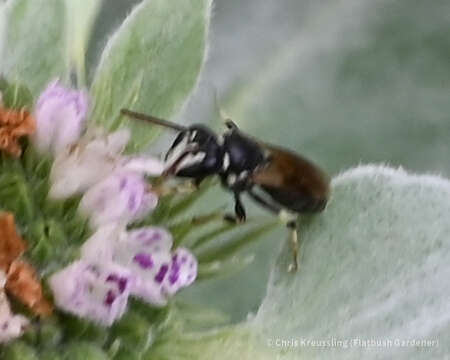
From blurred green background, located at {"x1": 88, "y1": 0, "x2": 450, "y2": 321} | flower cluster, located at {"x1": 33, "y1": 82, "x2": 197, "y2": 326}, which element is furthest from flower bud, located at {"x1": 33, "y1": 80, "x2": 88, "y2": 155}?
blurred green background, located at {"x1": 88, "y1": 0, "x2": 450, "y2": 321}

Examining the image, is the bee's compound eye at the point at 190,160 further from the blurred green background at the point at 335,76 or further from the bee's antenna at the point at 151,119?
the blurred green background at the point at 335,76

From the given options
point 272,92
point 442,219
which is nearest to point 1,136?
point 442,219

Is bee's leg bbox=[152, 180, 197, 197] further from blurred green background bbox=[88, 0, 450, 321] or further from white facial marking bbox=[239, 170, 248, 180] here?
blurred green background bbox=[88, 0, 450, 321]

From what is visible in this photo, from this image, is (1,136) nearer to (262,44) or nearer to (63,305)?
Answer: (63,305)

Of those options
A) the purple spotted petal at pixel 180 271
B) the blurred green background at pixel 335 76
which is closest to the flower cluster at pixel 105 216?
the purple spotted petal at pixel 180 271

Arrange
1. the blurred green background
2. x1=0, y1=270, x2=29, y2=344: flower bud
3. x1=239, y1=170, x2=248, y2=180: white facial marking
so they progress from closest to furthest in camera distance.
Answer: x1=0, y1=270, x2=29, y2=344: flower bud, x1=239, y1=170, x2=248, y2=180: white facial marking, the blurred green background
